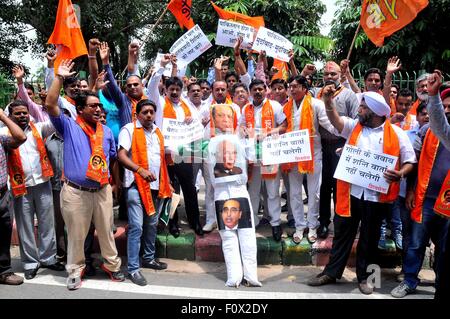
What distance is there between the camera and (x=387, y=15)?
19.6 feet

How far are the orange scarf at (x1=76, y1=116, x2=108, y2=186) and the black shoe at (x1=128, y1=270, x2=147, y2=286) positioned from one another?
3.35 feet

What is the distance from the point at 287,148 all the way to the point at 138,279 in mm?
2167

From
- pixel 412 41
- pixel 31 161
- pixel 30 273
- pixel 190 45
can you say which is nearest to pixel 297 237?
pixel 30 273

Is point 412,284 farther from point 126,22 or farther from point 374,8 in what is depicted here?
point 126,22

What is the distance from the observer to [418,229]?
4395 mm

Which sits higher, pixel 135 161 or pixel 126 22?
pixel 126 22

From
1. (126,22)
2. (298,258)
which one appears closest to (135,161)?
(298,258)

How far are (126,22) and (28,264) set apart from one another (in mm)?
A: 13107


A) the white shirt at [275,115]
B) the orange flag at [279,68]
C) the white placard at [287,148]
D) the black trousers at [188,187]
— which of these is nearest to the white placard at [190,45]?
the orange flag at [279,68]

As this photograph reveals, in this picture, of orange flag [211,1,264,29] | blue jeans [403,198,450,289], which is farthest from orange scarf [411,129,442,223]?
orange flag [211,1,264,29]

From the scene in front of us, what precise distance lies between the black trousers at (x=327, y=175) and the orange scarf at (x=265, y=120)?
0.61 m

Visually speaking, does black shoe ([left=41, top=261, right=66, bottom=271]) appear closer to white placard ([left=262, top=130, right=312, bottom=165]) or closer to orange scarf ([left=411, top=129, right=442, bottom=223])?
white placard ([left=262, top=130, right=312, bottom=165])

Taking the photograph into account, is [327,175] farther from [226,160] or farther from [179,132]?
[179,132]

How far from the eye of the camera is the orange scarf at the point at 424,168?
13.9ft
